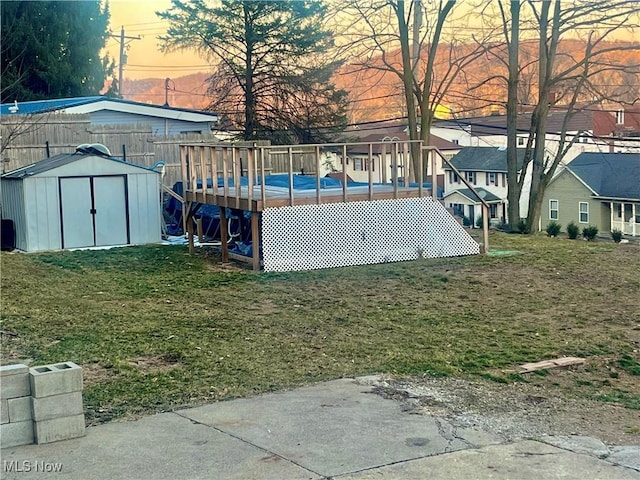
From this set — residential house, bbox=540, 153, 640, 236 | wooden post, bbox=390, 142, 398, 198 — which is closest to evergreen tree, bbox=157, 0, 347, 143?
residential house, bbox=540, 153, 640, 236

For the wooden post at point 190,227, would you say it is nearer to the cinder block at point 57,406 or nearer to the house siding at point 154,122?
the house siding at point 154,122

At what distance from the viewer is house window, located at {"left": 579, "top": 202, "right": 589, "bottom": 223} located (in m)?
38.9

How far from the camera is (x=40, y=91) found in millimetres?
30750

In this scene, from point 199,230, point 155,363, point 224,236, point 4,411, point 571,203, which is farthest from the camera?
point 571,203

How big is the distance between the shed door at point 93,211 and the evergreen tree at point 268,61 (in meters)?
13.8

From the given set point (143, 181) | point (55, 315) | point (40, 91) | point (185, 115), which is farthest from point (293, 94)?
point (55, 315)

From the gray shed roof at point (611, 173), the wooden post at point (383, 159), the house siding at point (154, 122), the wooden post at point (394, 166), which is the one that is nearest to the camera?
the wooden post at point (394, 166)

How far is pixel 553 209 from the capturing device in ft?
135

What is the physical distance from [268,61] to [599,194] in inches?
679

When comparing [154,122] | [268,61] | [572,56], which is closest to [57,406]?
[154,122]

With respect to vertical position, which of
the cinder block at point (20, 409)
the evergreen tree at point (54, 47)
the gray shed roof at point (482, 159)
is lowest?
the cinder block at point (20, 409)

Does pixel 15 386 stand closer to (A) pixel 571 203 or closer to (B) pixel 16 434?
(B) pixel 16 434

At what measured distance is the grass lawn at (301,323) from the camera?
7.45m

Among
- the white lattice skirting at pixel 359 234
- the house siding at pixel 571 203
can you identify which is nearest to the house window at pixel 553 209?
the house siding at pixel 571 203
